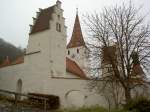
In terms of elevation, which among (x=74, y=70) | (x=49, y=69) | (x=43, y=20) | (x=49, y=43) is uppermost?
(x=43, y=20)

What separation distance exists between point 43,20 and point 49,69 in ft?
24.4

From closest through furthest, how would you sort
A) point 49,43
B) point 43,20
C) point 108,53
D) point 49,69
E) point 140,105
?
point 140,105, point 108,53, point 49,69, point 49,43, point 43,20

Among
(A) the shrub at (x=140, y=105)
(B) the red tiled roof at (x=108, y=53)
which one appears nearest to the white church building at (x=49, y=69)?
(B) the red tiled roof at (x=108, y=53)

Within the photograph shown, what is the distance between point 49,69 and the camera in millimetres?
34781

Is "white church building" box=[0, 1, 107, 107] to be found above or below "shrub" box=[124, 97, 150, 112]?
above

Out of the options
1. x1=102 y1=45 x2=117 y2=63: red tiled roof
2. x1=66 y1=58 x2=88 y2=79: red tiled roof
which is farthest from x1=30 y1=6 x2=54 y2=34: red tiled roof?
x1=102 y1=45 x2=117 y2=63: red tiled roof

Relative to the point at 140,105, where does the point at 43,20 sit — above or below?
above

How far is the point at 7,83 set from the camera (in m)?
40.0

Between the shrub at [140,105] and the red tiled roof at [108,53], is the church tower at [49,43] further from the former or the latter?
the shrub at [140,105]

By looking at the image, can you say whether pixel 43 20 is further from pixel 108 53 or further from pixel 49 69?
pixel 108 53

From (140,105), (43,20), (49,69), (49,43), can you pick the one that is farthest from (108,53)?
(43,20)

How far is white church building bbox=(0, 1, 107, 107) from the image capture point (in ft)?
109

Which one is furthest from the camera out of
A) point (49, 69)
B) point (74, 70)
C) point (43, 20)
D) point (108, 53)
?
point (74, 70)

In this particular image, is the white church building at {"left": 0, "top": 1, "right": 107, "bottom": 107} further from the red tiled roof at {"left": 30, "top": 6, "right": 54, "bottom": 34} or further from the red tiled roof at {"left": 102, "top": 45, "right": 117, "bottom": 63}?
the red tiled roof at {"left": 102, "top": 45, "right": 117, "bottom": 63}
